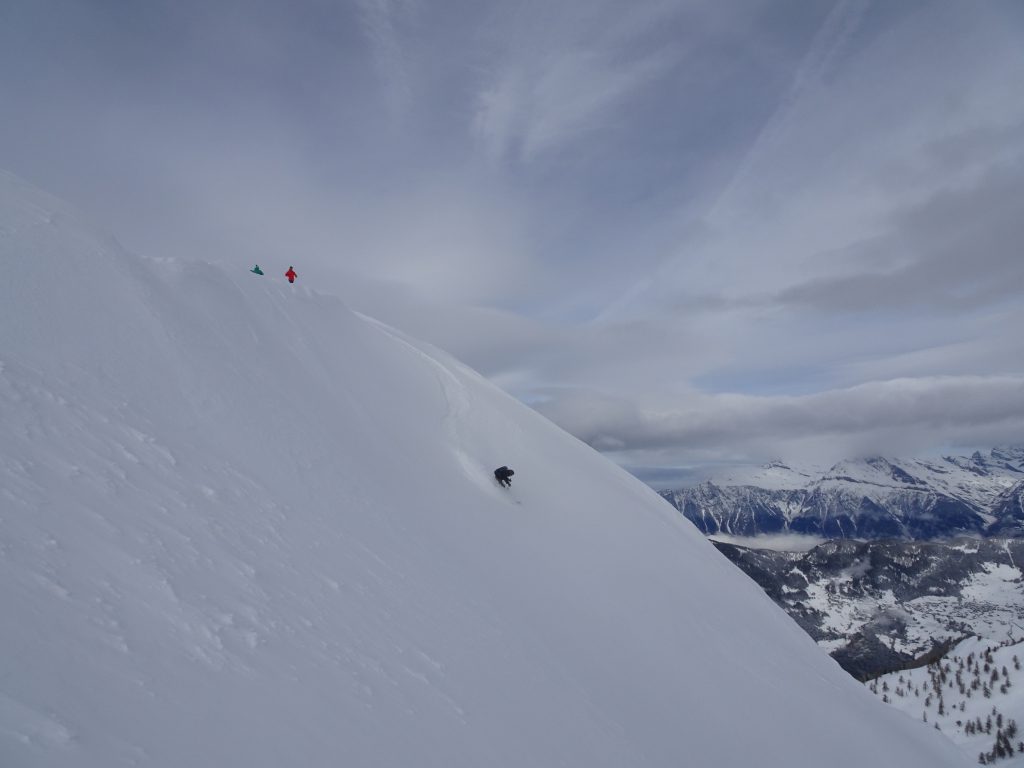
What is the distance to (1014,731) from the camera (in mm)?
26344

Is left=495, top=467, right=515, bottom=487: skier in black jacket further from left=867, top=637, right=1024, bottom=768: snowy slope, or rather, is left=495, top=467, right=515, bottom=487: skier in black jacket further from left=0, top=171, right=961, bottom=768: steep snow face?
left=867, top=637, right=1024, bottom=768: snowy slope

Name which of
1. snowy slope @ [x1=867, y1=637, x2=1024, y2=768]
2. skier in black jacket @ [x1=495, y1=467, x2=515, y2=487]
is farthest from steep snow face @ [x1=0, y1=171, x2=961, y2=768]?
snowy slope @ [x1=867, y1=637, x2=1024, y2=768]

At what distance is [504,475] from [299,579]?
7.76 m

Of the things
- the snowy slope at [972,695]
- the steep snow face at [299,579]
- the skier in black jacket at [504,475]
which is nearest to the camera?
the steep snow face at [299,579]

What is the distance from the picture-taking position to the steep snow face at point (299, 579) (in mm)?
4375

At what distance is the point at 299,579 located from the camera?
677cm

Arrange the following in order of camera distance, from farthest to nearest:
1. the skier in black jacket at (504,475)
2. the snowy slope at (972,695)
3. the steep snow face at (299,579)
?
the snowy slope at (972,695) → the skier in black jacket at (504,475) → the steep snow face at (299,579)

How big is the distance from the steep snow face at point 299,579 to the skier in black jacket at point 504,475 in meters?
0.42

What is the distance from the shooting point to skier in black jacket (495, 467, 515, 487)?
1402 cm

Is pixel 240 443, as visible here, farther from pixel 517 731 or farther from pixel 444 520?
pixel 517 731

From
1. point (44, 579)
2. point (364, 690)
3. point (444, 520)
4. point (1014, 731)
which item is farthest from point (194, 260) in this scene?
point (1014, 731)

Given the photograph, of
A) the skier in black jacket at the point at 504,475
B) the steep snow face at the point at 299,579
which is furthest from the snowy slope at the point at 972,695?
the skier in black jacket at the point at 504,475

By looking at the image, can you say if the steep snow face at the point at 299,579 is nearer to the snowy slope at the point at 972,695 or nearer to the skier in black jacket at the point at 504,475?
the skier in black jacket at the point at 504,475

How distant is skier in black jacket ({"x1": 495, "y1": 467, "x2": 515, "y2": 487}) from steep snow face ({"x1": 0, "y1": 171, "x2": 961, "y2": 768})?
1.38ft
